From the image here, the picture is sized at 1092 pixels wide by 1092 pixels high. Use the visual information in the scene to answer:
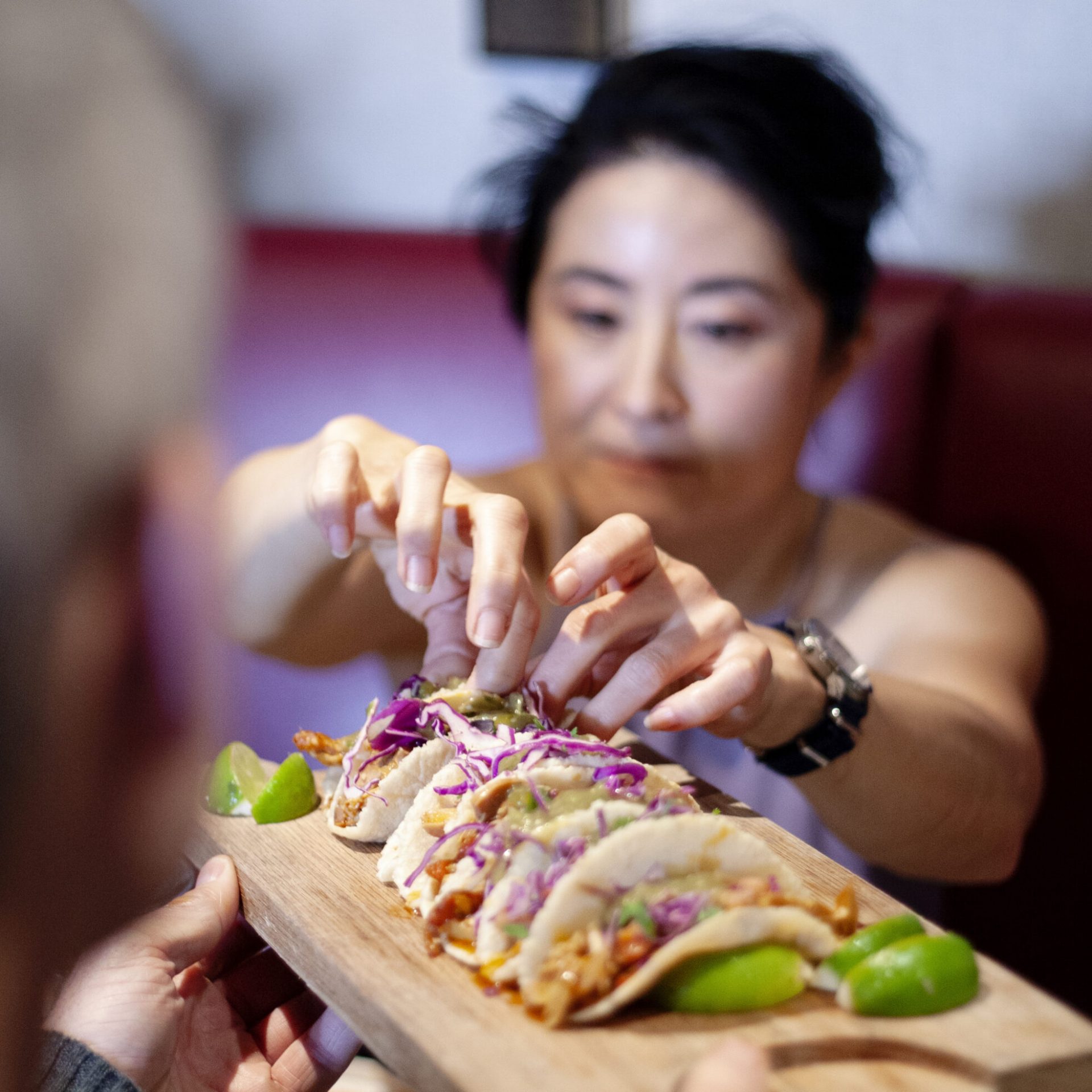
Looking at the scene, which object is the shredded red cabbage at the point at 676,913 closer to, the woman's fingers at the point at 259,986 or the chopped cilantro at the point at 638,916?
the chopped cilantro at the point at 638,916

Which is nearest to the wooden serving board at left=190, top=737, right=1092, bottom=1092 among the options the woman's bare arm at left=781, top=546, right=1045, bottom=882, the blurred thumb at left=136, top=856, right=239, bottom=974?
the blurred thumb at left=136, top=856, right=239, bottom=974

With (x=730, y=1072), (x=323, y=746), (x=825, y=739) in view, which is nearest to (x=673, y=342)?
(x=825, y=739)

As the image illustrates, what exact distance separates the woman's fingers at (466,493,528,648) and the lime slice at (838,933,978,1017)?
45cm

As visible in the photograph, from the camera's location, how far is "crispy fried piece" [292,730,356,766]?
123 cm

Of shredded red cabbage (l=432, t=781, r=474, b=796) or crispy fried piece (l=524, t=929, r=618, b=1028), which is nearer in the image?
crispy fried piece (l=524, t=929, r=618, b=1028)

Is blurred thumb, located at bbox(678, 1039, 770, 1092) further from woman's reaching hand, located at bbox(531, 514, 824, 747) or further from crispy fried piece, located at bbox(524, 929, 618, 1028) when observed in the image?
woman's reaching hand, located at bbox(531, 514, 824, 747)

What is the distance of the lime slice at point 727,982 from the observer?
818 mm

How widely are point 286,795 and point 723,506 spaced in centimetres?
115

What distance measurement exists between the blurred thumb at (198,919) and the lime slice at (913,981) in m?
0.59

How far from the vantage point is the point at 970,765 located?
1.63m

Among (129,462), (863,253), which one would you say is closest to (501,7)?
(863,253)

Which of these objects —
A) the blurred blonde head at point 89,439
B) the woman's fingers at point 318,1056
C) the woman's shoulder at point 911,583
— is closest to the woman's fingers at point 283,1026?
the woman's fingers at point 318,1056

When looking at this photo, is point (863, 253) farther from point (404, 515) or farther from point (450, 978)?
point (450, 978)

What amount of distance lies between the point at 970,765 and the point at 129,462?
1.58 metres
